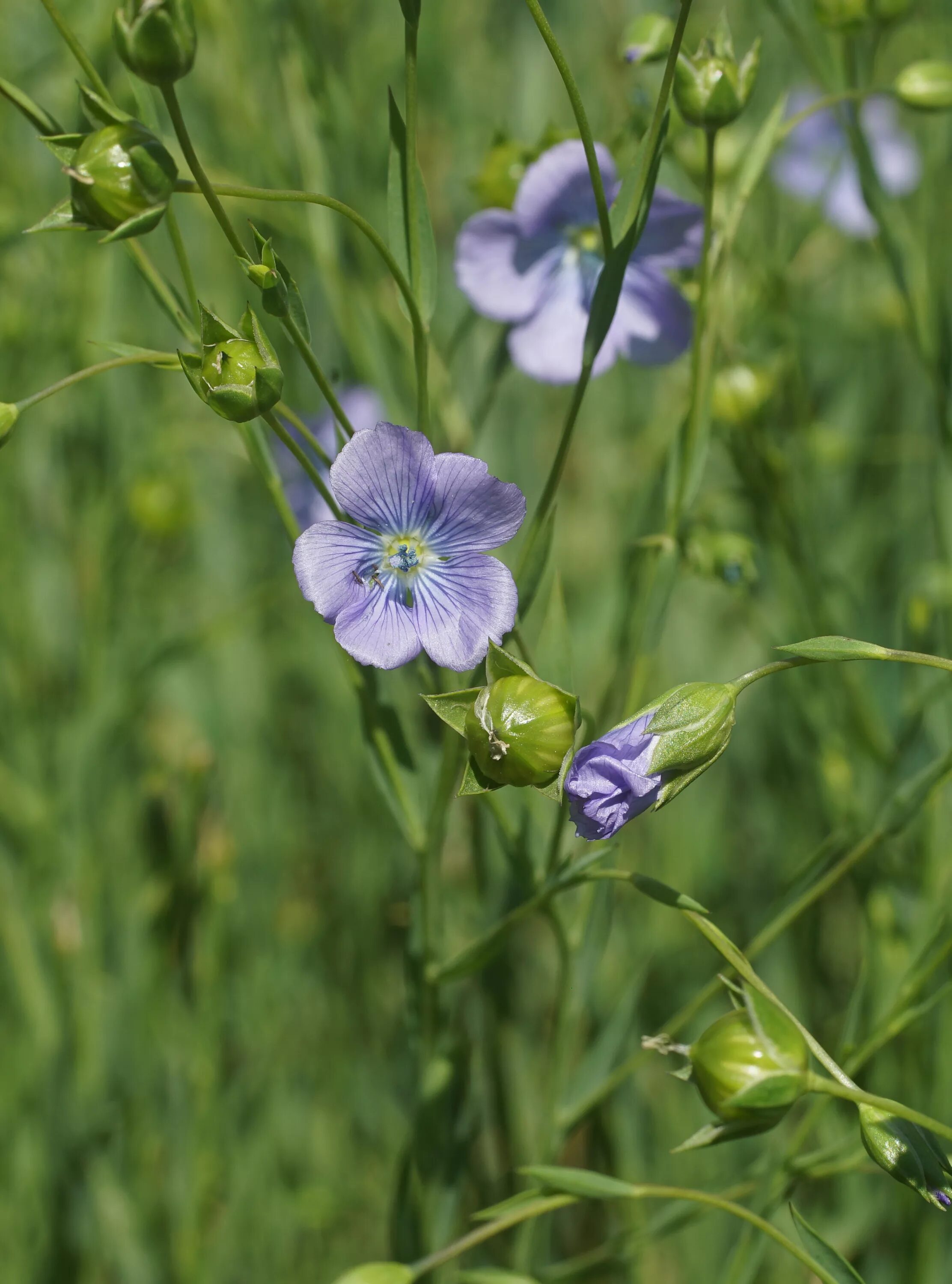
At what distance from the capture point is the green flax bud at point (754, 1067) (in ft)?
2.34

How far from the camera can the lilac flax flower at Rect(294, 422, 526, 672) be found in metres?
0.77

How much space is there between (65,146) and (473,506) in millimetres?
377

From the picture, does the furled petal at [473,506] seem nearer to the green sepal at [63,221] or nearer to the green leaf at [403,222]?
the green leaf at [403,222]

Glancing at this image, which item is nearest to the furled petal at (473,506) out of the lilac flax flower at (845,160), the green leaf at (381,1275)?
the green leaf at (381,1275)

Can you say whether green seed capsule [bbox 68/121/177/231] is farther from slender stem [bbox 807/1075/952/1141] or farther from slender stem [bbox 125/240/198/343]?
slender stem [bbox 807/1075/952/1141]

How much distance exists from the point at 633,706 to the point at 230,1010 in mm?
940

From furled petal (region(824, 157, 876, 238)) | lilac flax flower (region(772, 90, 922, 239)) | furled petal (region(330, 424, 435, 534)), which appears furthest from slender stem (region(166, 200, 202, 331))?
lilac flax flower (region(772, 90, 922, 239))

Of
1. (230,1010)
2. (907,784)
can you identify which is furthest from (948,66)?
(230,1010)

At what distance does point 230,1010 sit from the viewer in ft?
5.49

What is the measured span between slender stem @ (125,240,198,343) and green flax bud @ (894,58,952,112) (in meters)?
0.80

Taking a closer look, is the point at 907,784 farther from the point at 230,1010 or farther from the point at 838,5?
the point at 230,1010

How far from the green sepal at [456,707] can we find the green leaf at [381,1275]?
17.2 inches

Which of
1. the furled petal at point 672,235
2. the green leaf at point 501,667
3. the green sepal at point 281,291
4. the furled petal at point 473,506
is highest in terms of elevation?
the furled petal at point 672,235

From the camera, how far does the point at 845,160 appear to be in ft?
7.16
